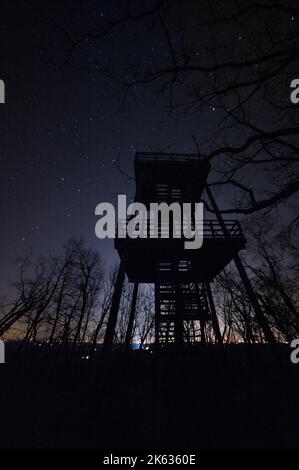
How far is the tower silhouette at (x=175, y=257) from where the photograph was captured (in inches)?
368

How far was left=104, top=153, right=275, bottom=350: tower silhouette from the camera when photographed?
9.34 m

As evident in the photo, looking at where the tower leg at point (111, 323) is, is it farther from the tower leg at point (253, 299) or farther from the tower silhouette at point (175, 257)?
the tower leg at point (253, 299)

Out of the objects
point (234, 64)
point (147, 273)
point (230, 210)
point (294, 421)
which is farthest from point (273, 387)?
point (234, 64)

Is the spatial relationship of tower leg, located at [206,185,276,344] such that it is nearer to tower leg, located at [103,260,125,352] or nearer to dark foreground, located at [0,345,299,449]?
dark foreground, located at [0,345,299,449]

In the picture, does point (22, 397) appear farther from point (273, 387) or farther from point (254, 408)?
point (273, 387)

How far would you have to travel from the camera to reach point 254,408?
9.38 metres

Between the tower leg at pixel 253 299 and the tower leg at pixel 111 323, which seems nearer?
the tower leg at pixel 253 299

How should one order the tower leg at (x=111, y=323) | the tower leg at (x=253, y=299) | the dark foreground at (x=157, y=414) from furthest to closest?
the tower leg at (x=111, y=323) → the tower leg at (x=253, y=299) → the dark foreground at (x=157, y=414)

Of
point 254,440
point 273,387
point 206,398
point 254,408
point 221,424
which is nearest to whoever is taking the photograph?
point 254,440
